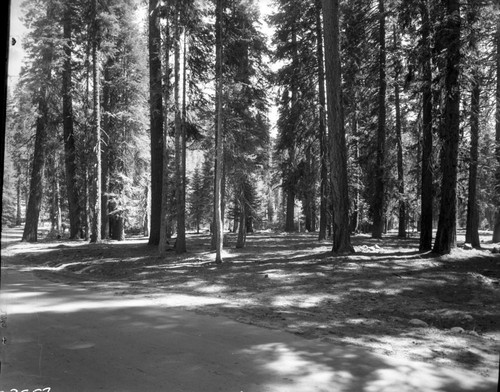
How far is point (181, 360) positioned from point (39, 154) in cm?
2308

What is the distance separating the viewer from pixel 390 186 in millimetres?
21047

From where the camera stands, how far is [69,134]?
78.3ft

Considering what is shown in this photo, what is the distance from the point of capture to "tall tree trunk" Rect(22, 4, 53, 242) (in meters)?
21.5

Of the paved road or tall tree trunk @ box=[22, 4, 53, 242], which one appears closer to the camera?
the paved road

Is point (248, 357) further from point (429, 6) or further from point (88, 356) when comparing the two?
point (429, 6)

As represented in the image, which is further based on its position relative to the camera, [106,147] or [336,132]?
[106,147]

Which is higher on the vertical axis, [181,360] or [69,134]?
[69,134]

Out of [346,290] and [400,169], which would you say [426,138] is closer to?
[400,169]

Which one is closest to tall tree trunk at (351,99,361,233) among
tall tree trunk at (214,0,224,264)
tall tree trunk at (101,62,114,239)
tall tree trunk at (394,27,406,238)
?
tall tree trunk at (394,27,406,238)

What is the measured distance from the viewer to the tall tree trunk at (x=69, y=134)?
22.7 metres

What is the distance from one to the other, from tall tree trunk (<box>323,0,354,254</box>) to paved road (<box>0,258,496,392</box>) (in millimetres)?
8424

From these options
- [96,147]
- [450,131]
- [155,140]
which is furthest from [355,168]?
[96,147]

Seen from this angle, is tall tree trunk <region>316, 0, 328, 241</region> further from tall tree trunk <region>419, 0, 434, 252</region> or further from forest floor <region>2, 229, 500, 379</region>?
tall tree trunk <region>419, 0, 434, 252</region>

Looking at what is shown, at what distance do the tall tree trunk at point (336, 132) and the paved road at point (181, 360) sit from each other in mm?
8424
